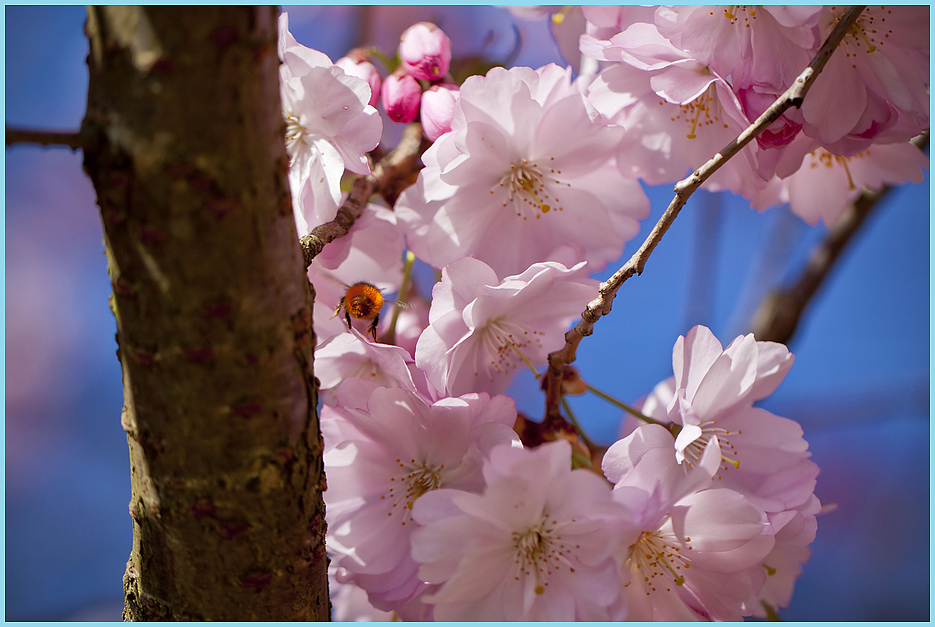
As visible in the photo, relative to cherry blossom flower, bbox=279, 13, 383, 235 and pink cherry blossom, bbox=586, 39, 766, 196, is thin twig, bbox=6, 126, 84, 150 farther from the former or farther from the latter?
pink cherry blossom, bbox=586, 39, 766, 196

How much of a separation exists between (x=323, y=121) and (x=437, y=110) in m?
0.11

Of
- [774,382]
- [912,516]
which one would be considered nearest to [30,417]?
[774,382]

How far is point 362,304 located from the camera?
0.49m

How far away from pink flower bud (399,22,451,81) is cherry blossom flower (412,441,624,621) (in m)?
0.37

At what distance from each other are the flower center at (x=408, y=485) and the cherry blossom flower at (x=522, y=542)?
7cm

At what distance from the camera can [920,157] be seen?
602 millimetres

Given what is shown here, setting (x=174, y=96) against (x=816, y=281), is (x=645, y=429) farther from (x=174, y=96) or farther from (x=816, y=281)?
(x=816, y=281)

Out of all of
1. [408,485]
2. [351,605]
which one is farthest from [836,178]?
[351,605]

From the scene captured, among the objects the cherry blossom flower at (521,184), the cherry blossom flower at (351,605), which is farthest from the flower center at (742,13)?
the cherry blossom flower at (351,605)

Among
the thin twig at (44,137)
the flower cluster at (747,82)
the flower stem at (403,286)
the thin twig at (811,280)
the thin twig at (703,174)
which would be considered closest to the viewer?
the thin twig at (44,137)

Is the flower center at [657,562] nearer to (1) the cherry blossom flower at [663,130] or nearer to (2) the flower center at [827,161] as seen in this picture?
(1) the cherry blossom flower at [663,130]

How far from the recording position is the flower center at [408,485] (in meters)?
0.47

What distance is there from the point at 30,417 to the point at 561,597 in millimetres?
1715

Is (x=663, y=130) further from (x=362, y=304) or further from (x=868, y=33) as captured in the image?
(x=362, y=304)
